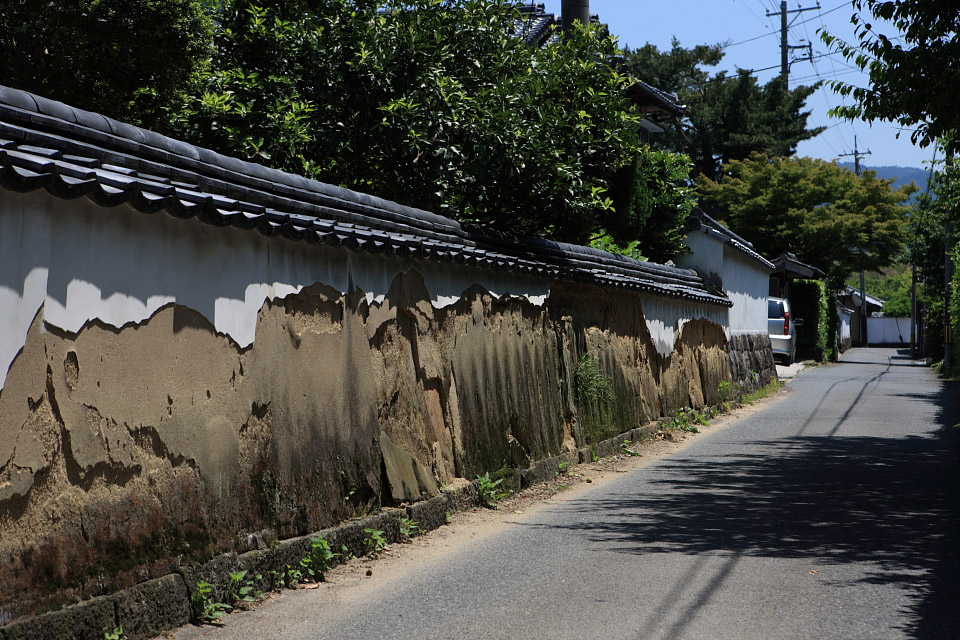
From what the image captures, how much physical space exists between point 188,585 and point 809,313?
123 ft

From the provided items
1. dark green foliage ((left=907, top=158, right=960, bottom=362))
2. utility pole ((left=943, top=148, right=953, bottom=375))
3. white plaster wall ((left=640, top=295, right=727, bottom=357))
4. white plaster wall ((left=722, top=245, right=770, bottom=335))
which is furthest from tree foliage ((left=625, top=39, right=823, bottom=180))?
white plaster wall ((left=640, top=295, right=727, bottom=357))

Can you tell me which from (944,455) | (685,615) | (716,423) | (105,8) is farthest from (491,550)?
(716,423)

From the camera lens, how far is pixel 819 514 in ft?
26.7

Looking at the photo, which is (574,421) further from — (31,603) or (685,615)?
(31,603)

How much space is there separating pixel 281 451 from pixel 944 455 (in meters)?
9.86

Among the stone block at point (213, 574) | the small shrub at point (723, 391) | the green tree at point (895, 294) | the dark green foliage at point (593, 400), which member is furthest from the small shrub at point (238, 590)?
the green tree at point (895, 294)

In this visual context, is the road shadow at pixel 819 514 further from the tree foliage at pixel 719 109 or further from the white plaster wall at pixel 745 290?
the tree foliage at pixel 719 109

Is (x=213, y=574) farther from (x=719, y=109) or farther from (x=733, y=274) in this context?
(x=719, y=109)

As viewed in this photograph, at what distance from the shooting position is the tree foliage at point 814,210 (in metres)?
40.7

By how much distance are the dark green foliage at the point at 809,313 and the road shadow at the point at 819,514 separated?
89.4 feet

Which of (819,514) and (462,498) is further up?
(462,498)

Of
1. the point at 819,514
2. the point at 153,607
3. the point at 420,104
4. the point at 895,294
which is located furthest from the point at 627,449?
the point at 895,294

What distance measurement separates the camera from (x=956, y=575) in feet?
19.5

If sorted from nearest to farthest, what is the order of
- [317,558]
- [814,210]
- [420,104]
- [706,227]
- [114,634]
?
[114,634], [317,558], [420,104], [706,227], [814,210]
